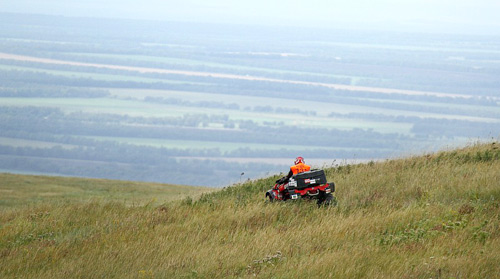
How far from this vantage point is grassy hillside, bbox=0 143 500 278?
980cm

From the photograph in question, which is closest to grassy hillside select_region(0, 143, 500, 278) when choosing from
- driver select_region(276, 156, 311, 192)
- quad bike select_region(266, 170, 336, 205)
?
quad bike select_region(266, 170, 336, 205)

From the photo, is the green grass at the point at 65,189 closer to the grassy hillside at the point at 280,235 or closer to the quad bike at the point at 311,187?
the grassy hillside at the point at 280,235

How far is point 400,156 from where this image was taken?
69.1ft

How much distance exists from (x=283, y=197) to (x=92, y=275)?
5.17 meters

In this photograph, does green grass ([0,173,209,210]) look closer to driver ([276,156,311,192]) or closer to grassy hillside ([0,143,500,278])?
grassy hillside ([0,143,500,278])

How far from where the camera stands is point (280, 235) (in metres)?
11.6

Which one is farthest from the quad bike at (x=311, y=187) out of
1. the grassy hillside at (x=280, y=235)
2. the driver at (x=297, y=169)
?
the grassy hillside at (x=280, y=235)

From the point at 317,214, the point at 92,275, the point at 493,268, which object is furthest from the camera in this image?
the point at 317,214

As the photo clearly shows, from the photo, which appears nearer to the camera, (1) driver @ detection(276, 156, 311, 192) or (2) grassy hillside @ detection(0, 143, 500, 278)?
(2) grassy hillside @ detection(0, 143, 500, 278)

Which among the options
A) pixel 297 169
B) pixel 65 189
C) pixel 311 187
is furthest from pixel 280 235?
pixel 65 189

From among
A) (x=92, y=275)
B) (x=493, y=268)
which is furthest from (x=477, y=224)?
(x=92, y=275)

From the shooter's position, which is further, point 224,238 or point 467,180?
point 467,180

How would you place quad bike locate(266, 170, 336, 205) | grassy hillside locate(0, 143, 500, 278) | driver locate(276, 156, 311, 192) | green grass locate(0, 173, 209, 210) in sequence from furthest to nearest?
green grass locate(0, 173, 209, 210)
driver locate(276, 156, 311, 192)
quad bike locate(266, 170, 336, 205)
grassy hillside locate(0, 143, 500, 278)

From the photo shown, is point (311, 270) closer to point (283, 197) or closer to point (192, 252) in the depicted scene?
point (192, 252)
